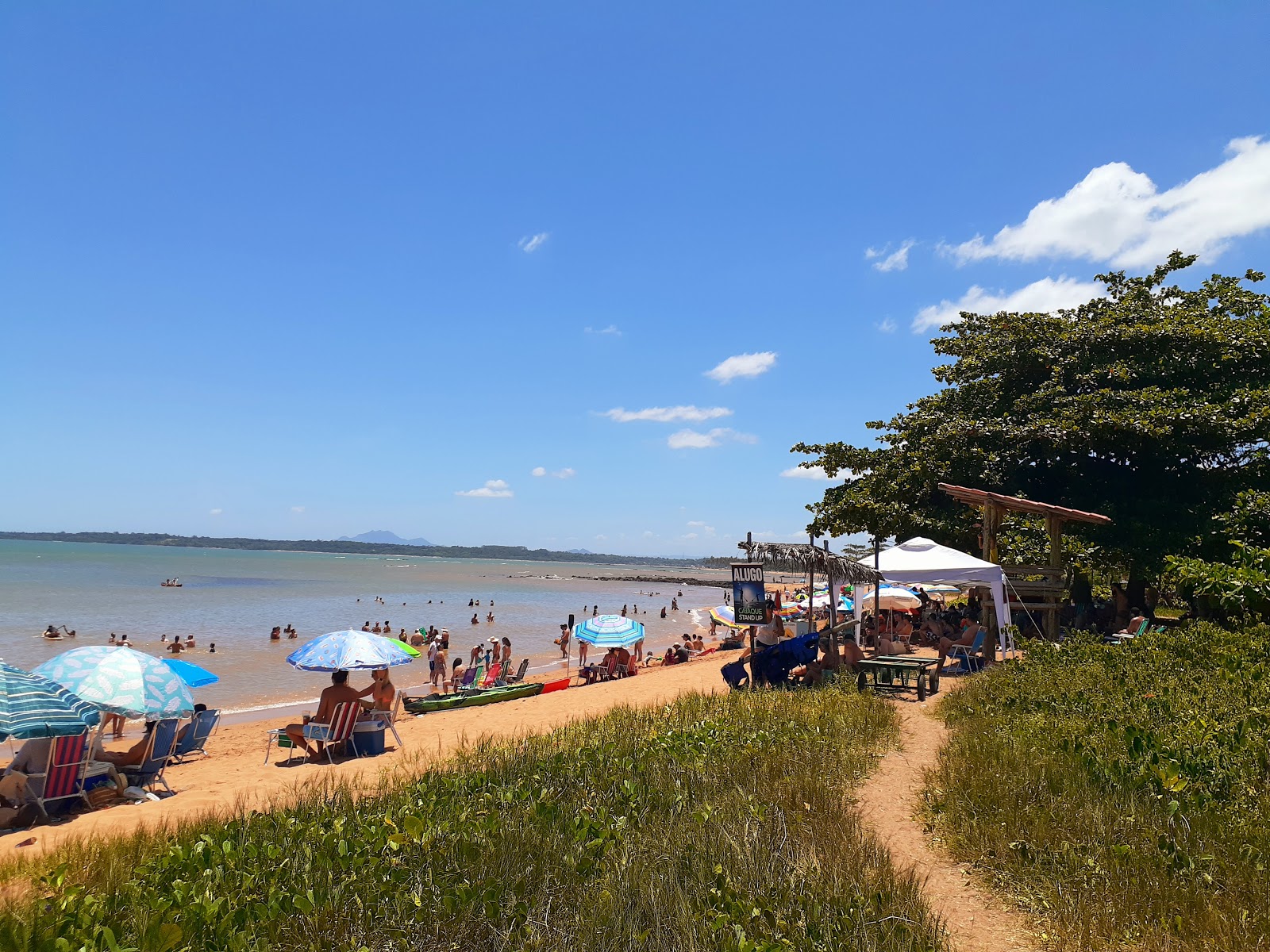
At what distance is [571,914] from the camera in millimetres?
3992

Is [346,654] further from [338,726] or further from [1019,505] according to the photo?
[1019,505]

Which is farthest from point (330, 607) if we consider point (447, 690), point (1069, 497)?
point (1069, 497)

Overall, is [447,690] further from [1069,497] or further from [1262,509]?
[1262,509]

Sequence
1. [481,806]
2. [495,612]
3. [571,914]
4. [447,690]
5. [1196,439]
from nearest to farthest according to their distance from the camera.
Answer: [571,914], [481,806], [1196,439], [447,690], [495,612]

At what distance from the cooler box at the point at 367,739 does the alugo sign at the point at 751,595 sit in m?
6.74

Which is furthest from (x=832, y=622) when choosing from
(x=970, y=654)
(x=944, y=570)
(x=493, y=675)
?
(x=493, y=675)

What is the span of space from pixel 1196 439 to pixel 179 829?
798 inches

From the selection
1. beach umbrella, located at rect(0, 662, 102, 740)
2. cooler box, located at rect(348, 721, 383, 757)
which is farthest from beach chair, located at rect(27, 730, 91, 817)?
cooler box, located at rect(348, 721, 383, 757)

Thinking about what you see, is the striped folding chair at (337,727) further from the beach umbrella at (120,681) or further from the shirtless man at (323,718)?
the beach umbrella at (120,681)

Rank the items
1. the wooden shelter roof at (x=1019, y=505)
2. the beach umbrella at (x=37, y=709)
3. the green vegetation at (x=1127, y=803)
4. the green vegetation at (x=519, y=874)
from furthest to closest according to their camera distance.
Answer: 1. the wooden shelter roof at (x=1019, y=505)
2. the beach umbrella at (x=37, y=709)
3. the green vegetation at (x=1127, y=803)
4. the green vegetation at (x=519, y=874)

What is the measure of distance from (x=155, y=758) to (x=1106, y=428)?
18804mm

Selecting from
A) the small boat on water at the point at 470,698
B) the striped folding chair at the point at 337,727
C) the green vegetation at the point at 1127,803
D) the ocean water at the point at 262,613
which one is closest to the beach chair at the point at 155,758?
the striped folding chair at the point at 337,727

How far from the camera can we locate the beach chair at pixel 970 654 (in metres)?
14.0

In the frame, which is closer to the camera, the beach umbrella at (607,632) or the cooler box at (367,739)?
the cooler box at (367,739)
